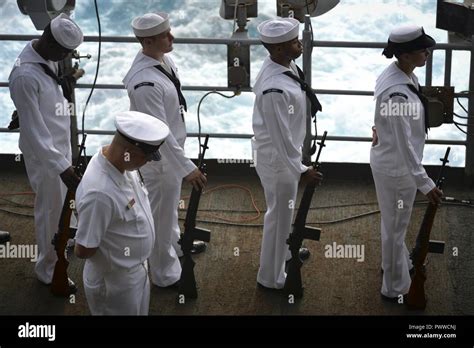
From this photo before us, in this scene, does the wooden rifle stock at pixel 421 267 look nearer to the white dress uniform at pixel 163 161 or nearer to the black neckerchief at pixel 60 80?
the white dress uniform at pixel 163 161

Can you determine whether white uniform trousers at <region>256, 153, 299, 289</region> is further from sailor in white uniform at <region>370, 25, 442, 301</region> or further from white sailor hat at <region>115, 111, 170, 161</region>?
white sailor hat at <region>115, 111, 170, 161</region>

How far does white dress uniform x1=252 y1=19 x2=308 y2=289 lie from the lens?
577 cm

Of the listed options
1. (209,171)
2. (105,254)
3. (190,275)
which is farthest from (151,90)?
(209,171)

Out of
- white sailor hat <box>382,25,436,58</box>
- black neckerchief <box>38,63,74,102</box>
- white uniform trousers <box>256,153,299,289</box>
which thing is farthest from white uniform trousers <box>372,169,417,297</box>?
black neckerchief <box>38,63,74,102</box>

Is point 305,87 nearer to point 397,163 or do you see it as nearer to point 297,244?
point 397,163

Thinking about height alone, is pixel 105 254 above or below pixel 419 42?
below

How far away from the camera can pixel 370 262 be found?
6402 millimetres

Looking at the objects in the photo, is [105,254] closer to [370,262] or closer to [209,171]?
[370,262]

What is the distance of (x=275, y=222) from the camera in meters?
6.09

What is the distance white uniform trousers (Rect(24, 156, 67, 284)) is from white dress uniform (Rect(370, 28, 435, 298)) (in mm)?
1843

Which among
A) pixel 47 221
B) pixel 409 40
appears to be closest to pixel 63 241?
pixel 47 221

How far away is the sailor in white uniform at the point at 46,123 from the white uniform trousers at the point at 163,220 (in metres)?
0.51
